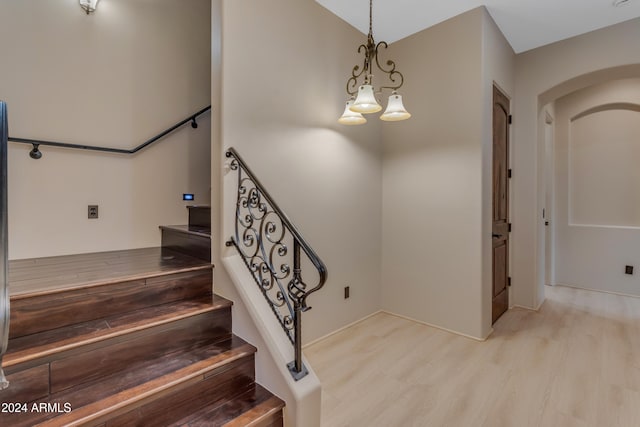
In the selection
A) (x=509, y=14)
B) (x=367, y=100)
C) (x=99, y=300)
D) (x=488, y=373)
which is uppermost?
(x=509, y=14)

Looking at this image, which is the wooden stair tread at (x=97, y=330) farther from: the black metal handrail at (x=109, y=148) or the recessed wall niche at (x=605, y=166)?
the recessed wall niche at (x=605, y=166)

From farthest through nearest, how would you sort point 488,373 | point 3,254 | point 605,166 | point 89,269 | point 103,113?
point 605,166
point 103,113
point 488,373
point 89,269
point 3,254

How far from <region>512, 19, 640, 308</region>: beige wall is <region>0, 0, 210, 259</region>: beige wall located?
345 centimetres

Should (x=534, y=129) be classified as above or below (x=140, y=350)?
above

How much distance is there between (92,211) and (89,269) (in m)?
0.81

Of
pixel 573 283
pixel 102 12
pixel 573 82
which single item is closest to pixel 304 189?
pixel 102 12

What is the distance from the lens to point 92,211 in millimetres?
2523

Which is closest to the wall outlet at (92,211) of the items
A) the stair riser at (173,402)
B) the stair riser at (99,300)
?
the stair riser at (99,300)

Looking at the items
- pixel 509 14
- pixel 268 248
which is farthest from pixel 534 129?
pixel 268 248

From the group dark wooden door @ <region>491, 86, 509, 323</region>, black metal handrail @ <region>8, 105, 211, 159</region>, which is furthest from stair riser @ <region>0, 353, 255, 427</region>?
dark wooden door @ <region>491, 86, 509, 323</region>

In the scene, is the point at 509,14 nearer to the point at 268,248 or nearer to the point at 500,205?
the point at 500,205

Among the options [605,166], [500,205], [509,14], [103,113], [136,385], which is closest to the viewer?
[136,385]

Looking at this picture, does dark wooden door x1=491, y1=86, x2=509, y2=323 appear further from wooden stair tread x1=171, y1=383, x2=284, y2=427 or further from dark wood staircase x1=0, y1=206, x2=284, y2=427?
dark wood staircase x1=0, y1=206, x2=284, y2=427

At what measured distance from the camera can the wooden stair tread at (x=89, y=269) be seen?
158 centimetres
